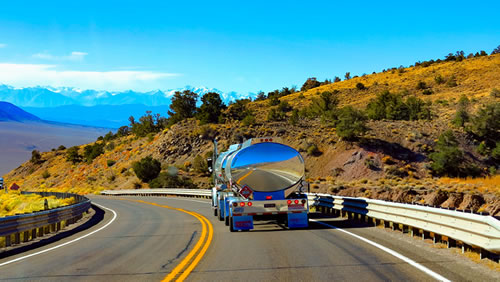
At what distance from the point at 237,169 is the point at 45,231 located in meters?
7.03

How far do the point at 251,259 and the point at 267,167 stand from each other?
5.70 meters

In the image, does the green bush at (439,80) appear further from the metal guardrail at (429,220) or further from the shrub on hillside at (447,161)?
the metal guardrail at (429,220)

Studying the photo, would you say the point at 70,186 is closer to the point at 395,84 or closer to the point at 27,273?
the point at 395,84

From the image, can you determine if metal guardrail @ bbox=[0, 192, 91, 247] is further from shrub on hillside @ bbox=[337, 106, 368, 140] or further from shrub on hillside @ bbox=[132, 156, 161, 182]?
shrub on hillside @ bbox=[132, 156, 161, 182]

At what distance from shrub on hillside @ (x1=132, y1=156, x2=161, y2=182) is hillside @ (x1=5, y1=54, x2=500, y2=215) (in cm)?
107

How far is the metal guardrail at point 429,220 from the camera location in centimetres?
872

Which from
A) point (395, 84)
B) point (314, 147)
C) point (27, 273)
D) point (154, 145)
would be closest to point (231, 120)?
point (154, 145)

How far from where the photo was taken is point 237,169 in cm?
1589

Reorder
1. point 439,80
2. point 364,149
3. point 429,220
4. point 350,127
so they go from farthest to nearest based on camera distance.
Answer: point 439,80 → point 350,127 → point 364,149 → point 429,220

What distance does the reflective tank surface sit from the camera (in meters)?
15.4

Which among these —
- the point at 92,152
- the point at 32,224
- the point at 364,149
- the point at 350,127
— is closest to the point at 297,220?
the point at 32,224

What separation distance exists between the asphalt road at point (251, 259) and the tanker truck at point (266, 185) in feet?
1.77

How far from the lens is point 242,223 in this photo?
15078 millimetres

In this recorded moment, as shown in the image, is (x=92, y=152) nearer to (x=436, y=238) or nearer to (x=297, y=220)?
(x=297, y=220)
